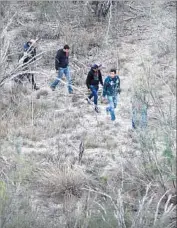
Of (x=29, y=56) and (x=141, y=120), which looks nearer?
(x=29, y=56)

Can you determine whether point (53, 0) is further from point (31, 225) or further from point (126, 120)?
point (31, 225)

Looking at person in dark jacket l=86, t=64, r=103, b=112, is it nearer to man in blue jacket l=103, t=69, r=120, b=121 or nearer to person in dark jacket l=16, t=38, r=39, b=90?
man in blue jacket l=103, t=69, r=120, b=121

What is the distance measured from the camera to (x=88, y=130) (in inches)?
486

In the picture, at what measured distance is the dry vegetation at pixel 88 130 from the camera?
7133 mm

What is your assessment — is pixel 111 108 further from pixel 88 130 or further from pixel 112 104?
pixel 88 130

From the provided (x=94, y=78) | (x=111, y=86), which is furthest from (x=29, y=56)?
(x=94, y=78)

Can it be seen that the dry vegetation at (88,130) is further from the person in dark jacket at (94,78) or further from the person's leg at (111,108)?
the person in dark jacket at (94,78)

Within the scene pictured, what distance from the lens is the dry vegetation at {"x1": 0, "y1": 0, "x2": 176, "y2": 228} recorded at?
23.4 feet

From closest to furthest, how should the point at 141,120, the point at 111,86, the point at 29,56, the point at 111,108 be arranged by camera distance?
the point at 29,56, the point at 141,120, the point at 111,86, the point at 111,108

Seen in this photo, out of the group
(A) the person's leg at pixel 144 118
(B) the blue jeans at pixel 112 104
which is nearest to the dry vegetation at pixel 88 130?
(A) the person's leg at pixel 144 118

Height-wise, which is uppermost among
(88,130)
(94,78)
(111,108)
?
(94,78)

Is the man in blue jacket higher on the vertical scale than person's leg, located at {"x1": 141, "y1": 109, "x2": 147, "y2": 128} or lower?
higher

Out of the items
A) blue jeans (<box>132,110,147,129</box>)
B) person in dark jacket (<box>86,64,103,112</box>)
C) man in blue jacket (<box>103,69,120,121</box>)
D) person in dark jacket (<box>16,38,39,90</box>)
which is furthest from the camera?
person in dark jacket (<box>86,64,103,112</box>)

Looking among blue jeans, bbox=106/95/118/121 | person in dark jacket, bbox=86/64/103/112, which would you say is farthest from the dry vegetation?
person in dark jacket, bbox=86/64/103/112
